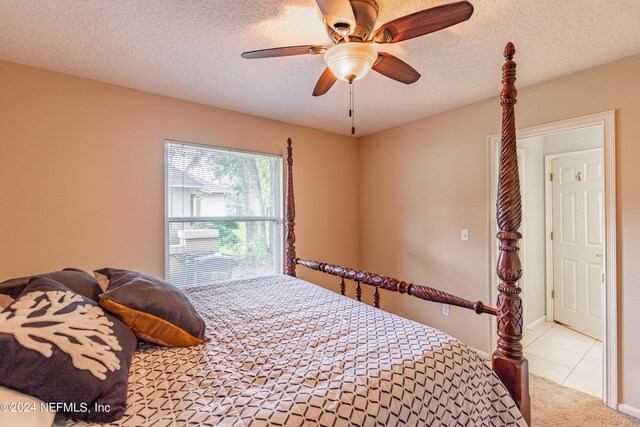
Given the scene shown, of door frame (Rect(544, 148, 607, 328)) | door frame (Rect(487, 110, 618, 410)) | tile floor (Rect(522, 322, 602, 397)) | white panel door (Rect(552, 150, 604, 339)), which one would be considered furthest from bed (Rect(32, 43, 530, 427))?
door frame (Rect(544, 148, 607, 328))

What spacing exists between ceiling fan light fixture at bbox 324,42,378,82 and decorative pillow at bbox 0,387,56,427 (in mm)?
1676

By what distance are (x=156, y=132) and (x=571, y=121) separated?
10.9 ft

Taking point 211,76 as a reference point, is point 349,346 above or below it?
below

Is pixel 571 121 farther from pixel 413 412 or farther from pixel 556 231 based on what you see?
pixel 413 412

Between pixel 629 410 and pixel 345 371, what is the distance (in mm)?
2316

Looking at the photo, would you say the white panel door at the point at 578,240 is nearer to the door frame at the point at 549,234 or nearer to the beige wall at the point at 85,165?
the door frame at the point at 549,234

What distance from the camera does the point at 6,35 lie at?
177 cm

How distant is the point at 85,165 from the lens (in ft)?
7.65

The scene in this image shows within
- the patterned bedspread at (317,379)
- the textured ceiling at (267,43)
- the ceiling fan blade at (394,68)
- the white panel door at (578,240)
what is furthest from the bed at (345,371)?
the white panel door at (578,240)

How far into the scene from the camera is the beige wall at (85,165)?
2.09m

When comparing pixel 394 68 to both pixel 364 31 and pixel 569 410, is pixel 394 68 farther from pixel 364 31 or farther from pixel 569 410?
pixel 569 410

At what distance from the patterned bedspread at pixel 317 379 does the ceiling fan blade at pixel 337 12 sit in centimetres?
136

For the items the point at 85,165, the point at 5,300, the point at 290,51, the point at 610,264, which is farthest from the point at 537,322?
the point at 85,165

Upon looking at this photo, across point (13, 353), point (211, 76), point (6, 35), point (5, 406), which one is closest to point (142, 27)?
point (211, 76)
